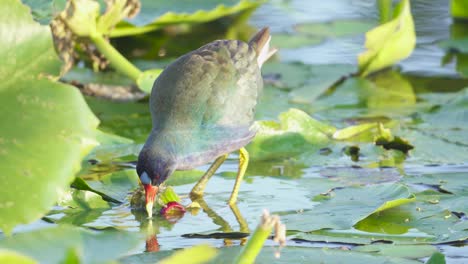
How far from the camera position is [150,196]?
136 inches

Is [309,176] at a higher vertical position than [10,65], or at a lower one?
lower

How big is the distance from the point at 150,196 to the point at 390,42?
204 centimetres

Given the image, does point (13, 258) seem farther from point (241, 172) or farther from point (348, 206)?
point (241, 172)

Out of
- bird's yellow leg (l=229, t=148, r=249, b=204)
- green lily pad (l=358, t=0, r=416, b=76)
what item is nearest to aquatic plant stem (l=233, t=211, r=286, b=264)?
bird's yellow leg (l=229, t=148, r=249, b=204)

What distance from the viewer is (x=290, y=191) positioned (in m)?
3.73

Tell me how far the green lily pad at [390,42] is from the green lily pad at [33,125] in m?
2.56

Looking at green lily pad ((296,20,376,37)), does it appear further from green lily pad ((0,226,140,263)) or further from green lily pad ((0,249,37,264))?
green lily pad ((0,249,37,264))

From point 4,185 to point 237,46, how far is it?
1.79 metres

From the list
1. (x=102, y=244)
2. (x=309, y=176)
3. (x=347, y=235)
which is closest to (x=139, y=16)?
(x=309, y=176)

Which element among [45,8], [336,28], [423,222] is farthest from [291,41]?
[423,222]

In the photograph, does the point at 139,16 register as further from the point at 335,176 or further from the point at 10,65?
the point at 10,65

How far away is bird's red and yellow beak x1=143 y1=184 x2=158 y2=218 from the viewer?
344 centimetres

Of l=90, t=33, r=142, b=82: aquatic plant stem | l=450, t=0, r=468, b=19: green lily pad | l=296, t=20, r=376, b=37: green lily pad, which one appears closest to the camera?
l=90, t=33, r=142, b=82: aquatic plant stem

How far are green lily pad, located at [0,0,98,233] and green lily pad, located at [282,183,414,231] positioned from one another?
3.24 feet
